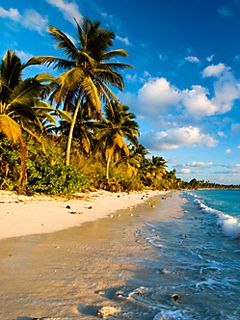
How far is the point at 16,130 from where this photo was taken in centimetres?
1111

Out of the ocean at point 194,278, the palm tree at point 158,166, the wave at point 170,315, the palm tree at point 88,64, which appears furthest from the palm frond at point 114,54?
the palm tree at point 158,166

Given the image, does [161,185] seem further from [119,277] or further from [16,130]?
[119,277]

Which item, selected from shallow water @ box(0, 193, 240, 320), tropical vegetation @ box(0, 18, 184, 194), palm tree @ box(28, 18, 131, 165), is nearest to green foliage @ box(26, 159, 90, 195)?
tropical vegetation @ box(0, 18, 184, 194)

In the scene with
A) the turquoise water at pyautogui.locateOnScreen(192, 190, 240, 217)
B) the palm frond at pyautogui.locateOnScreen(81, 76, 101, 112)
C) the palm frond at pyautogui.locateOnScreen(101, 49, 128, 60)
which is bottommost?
the turquoise water at pyautogui.locateOnScreen(192, 190, 240, 217)

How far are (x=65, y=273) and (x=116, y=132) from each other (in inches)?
1062

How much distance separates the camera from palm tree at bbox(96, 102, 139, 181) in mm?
29141

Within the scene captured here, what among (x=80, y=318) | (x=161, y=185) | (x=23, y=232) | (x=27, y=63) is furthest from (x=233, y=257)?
(x=161, y=185)

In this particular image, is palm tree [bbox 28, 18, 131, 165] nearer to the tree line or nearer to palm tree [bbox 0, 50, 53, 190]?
the tree line

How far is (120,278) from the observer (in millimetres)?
3447

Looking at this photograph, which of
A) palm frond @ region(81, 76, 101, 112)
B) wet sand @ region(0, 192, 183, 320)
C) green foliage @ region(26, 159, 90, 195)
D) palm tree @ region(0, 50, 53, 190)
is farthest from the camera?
palm frond @ region(81, 76, 101, 112)

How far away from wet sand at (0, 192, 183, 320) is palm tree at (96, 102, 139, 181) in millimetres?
23159

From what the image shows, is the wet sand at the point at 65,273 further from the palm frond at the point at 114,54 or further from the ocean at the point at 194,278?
the palm frond at the point at 114,54

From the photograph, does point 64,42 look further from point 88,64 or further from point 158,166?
point 158,166

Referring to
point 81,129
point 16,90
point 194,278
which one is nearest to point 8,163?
point 16,90
